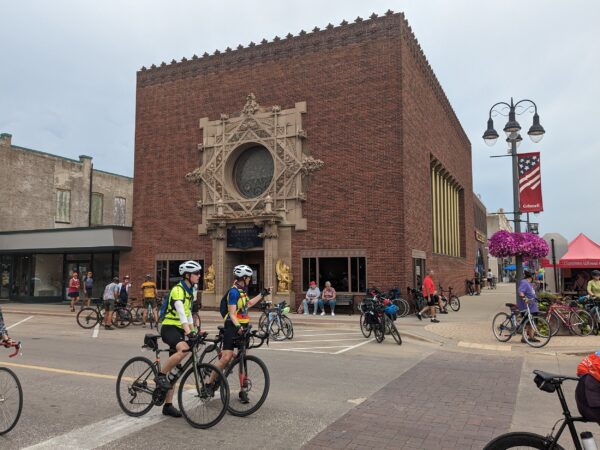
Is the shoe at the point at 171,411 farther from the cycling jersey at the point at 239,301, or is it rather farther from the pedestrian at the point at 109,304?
the pedestrian at the point at 109,304

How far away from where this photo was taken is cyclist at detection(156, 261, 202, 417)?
586cm

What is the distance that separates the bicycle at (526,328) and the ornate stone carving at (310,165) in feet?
32.9

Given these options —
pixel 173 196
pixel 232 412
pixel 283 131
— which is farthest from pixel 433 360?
pixel 173 196

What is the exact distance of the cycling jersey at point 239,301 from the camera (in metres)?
6.53

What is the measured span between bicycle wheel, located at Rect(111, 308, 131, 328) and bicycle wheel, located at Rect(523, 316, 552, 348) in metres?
12.0

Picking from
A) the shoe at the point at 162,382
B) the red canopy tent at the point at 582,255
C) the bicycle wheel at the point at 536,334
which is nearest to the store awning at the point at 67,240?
the bicycle wheel at the point at 536,334

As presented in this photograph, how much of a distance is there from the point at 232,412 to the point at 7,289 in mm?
29359

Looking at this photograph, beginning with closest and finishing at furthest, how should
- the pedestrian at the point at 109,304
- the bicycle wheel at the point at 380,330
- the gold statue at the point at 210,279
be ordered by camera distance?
the bicycle wheel at the point at 380,330 → the pedestrian at the point at 109,304 → the gold statue at the point at 210,279

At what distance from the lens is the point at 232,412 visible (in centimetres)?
605

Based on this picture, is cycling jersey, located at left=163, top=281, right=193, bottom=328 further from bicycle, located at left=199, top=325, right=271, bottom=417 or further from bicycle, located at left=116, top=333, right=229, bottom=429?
bicycle, located at left=199, top=325, right=271, bottom=417

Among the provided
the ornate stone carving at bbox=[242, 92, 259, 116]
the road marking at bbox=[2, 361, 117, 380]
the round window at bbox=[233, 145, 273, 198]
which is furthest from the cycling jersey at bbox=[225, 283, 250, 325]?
the ornate stone carving at bbox=[242, 92, 259, 116]

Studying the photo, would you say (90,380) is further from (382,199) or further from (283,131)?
(283,131)

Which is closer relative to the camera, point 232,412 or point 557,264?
point 232,412

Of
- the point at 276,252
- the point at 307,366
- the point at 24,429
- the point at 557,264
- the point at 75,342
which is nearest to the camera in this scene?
the point at 24,429
